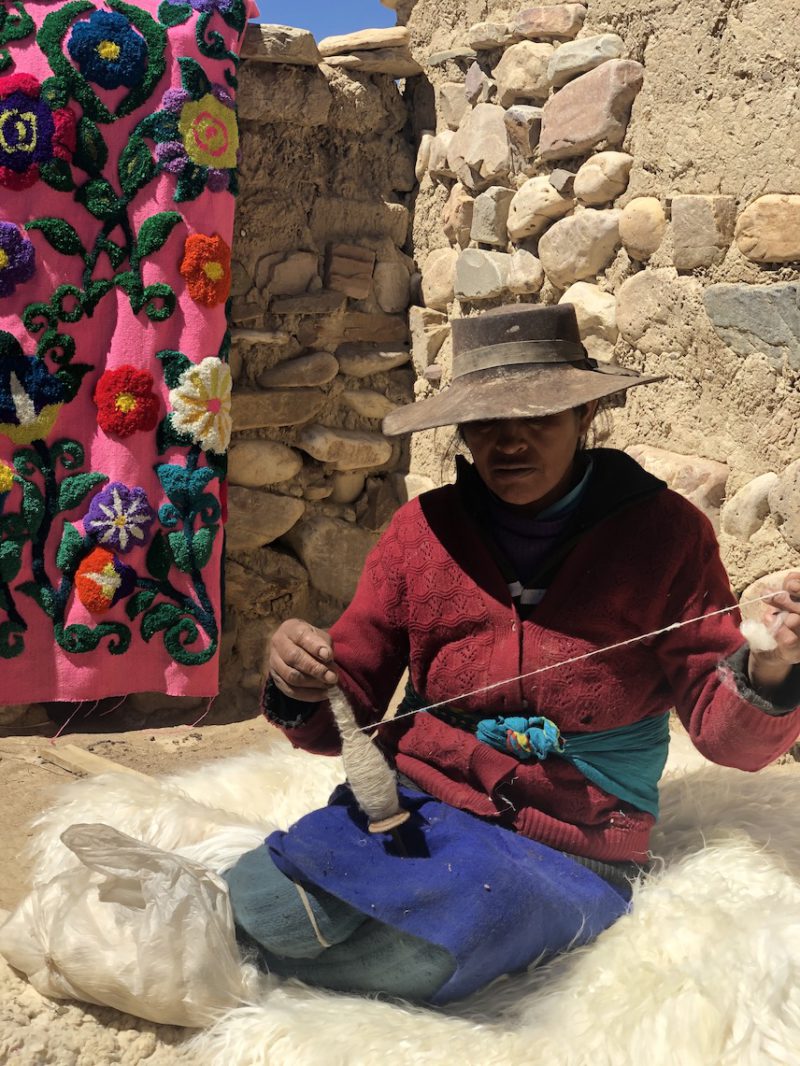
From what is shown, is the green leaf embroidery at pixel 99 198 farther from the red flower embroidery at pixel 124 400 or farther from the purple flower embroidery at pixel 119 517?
the purple flower embroidery at pixel 119 517

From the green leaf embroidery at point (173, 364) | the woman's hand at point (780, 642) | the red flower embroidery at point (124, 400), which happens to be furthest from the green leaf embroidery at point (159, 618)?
the woman's hand at point (780, 642)

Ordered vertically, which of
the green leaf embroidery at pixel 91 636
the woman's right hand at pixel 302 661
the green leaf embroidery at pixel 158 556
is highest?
the woman's right hand at pixel 302 661

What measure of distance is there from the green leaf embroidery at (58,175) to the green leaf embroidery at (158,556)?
34.9 inches

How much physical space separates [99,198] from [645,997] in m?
2.18

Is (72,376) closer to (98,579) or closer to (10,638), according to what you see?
(98,579)

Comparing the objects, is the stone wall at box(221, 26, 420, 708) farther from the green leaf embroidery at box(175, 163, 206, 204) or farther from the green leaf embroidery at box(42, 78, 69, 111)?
the green leaf embroidery at box(42, 78, 69, 111)

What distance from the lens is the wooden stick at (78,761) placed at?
2549mm

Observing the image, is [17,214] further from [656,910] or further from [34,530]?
[656,910]

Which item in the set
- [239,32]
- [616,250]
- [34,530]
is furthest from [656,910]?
[239,32]

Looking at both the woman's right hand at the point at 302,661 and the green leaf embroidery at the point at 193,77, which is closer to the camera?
the woman's right hand at the point at 302,661

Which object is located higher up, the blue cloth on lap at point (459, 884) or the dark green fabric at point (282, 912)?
the blue cloth on lap at point (459, 884)

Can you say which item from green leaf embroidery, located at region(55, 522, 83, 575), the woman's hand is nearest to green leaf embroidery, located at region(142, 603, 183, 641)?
green leaf embroidery, located at region(55, 522, 83, 575)

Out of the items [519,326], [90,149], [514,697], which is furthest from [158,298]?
[514,697]

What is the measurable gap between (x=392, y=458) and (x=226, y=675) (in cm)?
89
